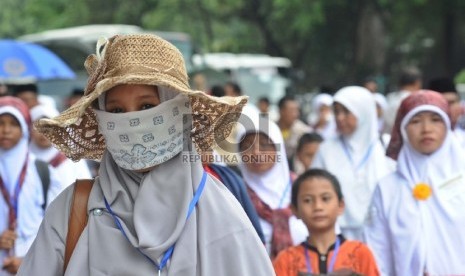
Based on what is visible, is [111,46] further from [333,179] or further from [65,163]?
[65,163]

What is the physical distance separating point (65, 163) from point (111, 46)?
3.76 meters

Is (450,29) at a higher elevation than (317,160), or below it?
higher

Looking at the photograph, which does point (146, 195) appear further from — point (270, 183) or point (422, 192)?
point (270, 183)

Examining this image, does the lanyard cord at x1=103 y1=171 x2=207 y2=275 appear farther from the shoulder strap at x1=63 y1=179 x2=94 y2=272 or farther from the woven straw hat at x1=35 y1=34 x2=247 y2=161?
the woven straw hat at x1=35 y1=34 x2=247 y2=161

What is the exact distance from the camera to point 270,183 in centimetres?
642

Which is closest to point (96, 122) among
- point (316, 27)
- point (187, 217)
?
point (187, 217)

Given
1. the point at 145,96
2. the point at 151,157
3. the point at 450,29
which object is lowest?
the point at 151,157

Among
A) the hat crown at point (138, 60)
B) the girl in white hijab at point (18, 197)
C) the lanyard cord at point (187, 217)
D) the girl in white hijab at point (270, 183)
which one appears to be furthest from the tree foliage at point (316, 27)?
the lanyard cord at point (187, 217)

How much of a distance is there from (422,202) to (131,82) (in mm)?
3022

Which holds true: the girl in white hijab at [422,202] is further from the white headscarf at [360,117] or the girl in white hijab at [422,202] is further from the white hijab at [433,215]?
the white headscarf at [360,117]

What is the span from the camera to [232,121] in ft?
11.6

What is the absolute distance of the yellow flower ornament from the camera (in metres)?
5.72

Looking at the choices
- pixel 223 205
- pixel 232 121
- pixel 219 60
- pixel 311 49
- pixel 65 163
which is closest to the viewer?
pixel 223 205

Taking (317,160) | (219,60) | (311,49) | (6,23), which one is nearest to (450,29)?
(219,60)
